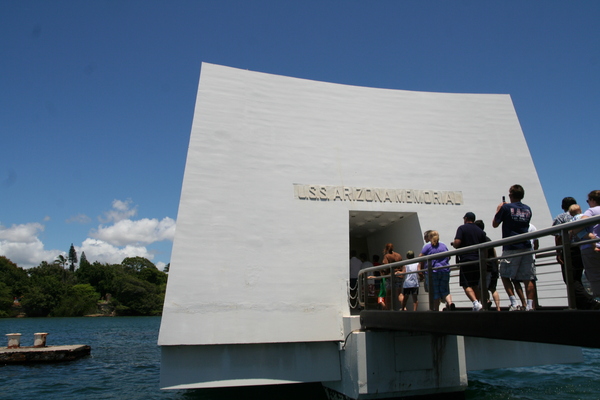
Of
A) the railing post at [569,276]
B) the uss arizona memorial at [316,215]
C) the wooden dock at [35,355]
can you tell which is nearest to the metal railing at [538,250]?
the railing post at [569,276]

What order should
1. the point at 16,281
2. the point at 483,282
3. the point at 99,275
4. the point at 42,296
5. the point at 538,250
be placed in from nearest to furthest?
1. the point at 538,250
2. the point at 483,282
3. the point at 42,296
4. the point at 16,281
5. the point at 99,275

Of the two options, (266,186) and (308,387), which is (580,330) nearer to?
(266,186)

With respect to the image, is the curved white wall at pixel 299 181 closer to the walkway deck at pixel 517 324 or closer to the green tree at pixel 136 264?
the walkway deck at pixel 517 324

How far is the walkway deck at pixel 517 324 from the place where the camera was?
441cm

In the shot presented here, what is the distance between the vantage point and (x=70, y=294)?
231 ft

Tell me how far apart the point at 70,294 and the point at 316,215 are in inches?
2796

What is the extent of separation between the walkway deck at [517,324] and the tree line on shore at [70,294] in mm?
71060

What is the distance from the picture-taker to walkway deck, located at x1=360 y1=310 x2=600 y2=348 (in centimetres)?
441

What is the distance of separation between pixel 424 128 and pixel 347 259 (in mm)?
4548

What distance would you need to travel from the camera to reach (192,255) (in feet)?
32.5

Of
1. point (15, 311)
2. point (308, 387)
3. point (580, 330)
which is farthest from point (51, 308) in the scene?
point (580, 330)

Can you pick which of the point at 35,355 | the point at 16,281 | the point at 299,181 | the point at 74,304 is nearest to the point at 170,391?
the point at 299,181

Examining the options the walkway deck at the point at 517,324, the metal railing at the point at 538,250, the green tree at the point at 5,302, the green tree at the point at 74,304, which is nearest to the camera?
the walkway deck at the point at 517,324

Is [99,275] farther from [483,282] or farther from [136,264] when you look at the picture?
[483,282]
